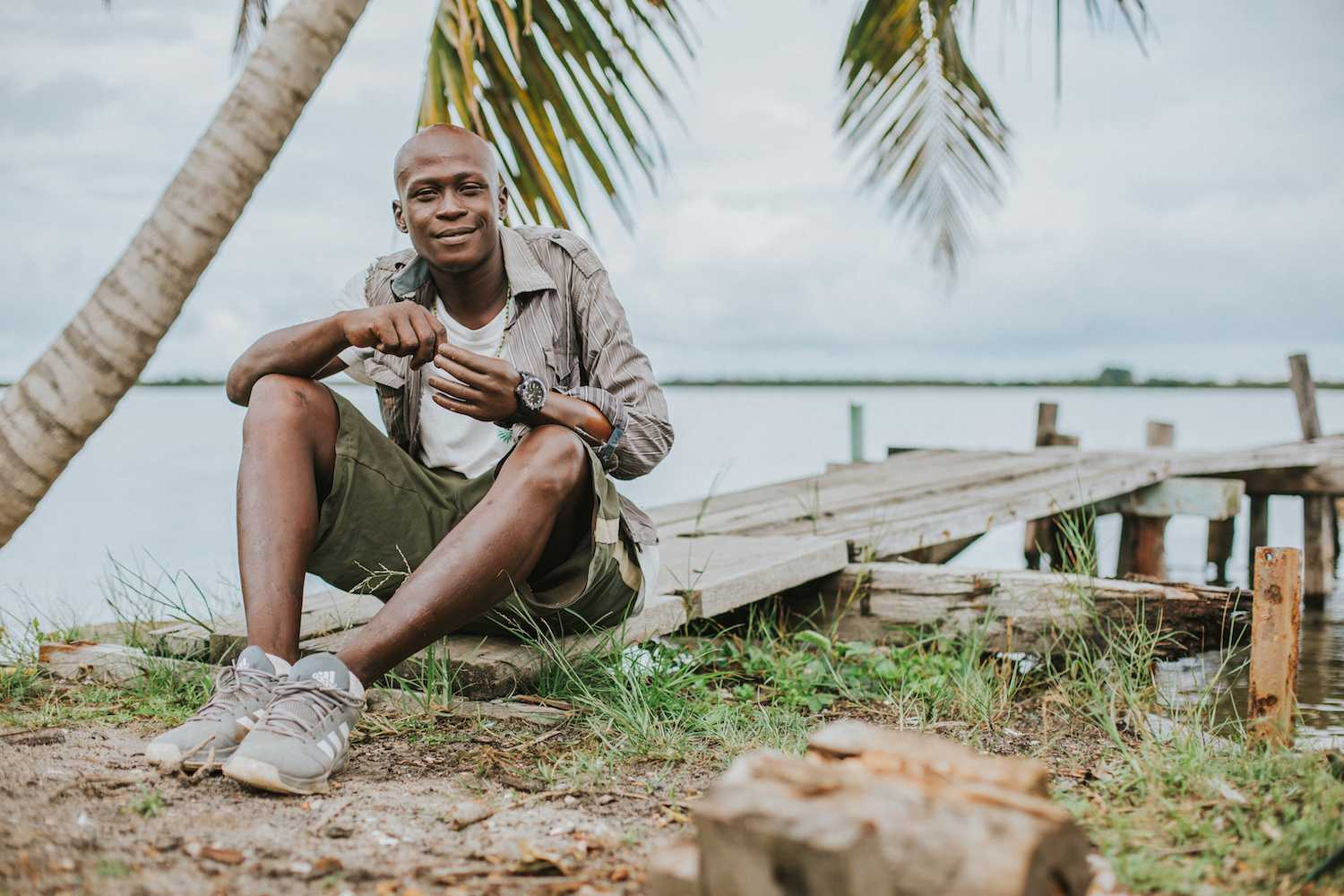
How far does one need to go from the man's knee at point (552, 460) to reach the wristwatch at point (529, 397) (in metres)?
0.08

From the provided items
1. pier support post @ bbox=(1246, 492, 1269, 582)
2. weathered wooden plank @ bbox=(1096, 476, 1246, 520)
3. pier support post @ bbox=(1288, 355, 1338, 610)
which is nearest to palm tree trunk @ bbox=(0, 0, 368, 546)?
weathered wooden plank @ bbox=(1096, 476, 1246, 520)

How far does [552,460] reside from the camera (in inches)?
79.7

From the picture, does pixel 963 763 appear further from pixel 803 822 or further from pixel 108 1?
pixel 108 1

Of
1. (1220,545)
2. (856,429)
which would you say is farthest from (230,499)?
(1220,545)


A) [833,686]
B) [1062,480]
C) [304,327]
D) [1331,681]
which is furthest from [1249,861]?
[1062,480]

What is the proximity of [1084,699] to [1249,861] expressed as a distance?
1.22 metres

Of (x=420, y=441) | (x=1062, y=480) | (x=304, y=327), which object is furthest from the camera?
(x=1062, y=480)

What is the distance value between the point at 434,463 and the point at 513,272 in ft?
1.82

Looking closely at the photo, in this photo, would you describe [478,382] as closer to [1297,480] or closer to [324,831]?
[324,831]

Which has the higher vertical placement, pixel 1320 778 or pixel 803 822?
pixel 803 822

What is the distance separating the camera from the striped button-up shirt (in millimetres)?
2395

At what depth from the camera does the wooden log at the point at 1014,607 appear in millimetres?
2906

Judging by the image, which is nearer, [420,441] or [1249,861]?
[1249,861]

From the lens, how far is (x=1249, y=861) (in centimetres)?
143
